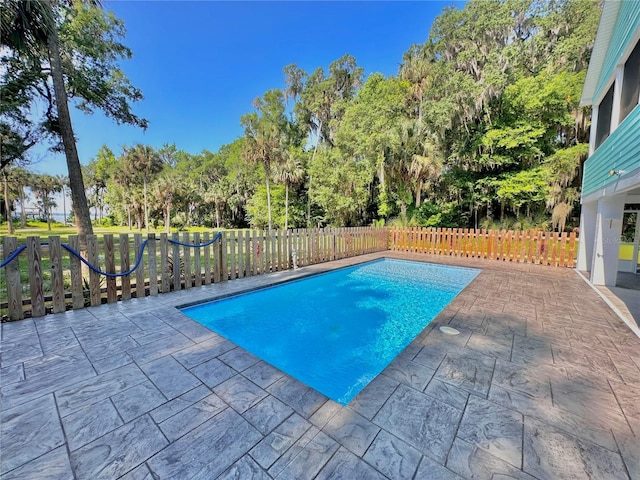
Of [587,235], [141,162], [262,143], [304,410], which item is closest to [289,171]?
[262,143]

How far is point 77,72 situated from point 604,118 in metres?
13.7

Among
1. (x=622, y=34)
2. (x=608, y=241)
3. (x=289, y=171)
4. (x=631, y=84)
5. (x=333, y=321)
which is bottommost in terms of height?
(x=333, y=321)

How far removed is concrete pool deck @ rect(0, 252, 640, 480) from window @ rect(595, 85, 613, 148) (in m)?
5.69

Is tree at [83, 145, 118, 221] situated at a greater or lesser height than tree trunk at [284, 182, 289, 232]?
greater

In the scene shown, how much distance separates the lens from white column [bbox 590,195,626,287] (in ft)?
18.4

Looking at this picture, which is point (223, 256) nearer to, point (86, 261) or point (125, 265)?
point (125, 265)

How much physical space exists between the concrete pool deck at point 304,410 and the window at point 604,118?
18.7 feet

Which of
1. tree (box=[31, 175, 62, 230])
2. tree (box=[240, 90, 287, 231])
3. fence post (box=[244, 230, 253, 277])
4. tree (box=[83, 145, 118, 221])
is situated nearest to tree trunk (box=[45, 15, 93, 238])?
fence post (box=[244, 230, 253, 277])

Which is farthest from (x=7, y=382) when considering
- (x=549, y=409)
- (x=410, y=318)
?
(x=410, y=318)

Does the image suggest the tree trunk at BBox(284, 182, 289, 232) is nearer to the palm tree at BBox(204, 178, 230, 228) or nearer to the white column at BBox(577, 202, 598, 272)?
the palm tree at BBox(204, 178, 230, 228)

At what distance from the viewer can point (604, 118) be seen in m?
6.72

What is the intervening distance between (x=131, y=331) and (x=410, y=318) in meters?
3.99

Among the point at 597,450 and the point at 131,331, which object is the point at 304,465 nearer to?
the point at 597,450

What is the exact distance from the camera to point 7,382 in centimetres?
222
